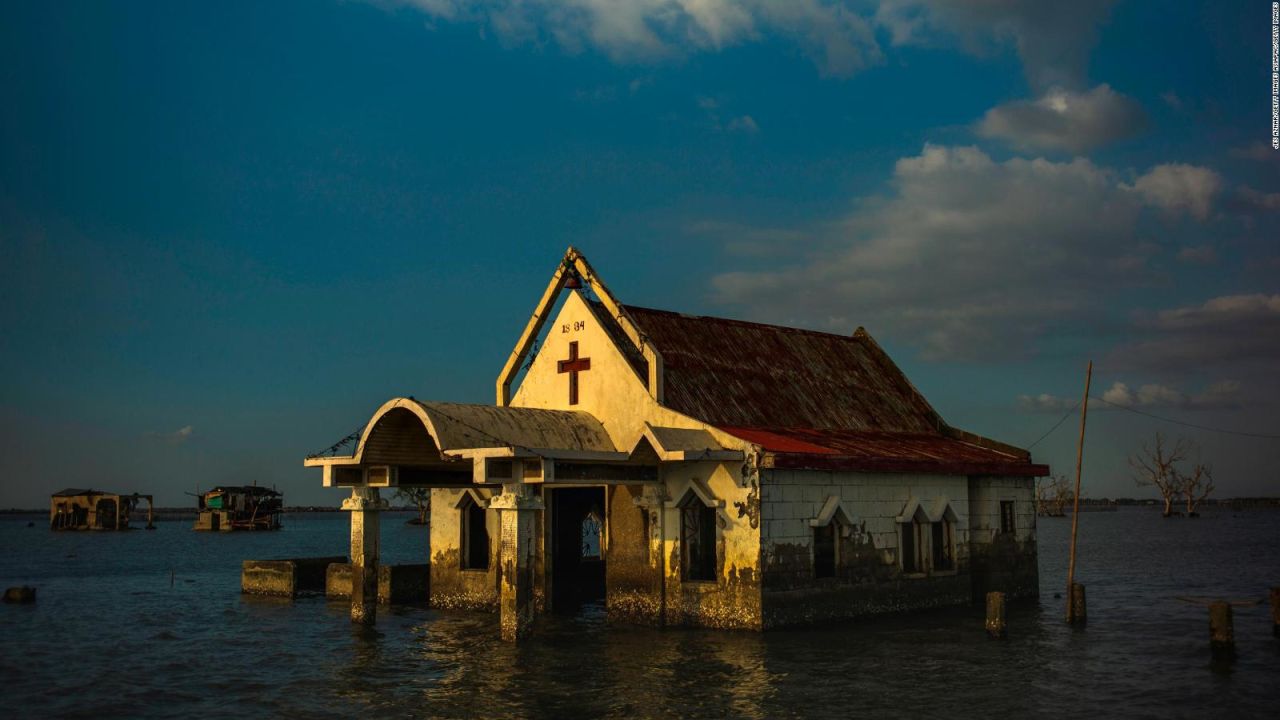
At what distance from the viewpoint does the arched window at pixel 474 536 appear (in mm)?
32094

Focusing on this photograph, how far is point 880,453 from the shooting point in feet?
93.9

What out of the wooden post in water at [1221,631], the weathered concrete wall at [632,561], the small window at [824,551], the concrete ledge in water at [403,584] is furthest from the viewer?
the concrete ledge in water at [403,584]

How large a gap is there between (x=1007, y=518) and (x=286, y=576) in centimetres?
2614

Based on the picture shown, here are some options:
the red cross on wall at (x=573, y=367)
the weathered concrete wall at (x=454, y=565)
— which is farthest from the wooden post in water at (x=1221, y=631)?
the weathered concrete wall at (x=454, y=565)

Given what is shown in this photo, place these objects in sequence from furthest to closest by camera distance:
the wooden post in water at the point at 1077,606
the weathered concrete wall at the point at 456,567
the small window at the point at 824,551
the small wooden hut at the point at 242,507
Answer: the small wooden hut at the point at 242,507, the weathered concrete wall at the point at 456,567, the wooden post in water at the point at 1077,606, the small window at the point at 824,551

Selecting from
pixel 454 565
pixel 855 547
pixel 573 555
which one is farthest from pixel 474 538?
pixel 855 547

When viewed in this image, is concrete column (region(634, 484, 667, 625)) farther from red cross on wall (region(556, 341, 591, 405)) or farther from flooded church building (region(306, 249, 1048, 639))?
red cross on wall (region(556, 341, 591, 405))

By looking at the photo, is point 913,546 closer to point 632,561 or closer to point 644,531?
point 644,531

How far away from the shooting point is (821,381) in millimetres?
35062

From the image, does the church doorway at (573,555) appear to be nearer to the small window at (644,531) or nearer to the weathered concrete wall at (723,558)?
the small window at (644,531)

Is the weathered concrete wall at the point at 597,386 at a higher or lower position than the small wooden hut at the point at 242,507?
higher

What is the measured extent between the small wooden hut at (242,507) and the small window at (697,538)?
379ft

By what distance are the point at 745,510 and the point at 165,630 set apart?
1911 centimetres

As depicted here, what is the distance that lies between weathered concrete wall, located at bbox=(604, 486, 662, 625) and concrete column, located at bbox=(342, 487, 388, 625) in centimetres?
637
